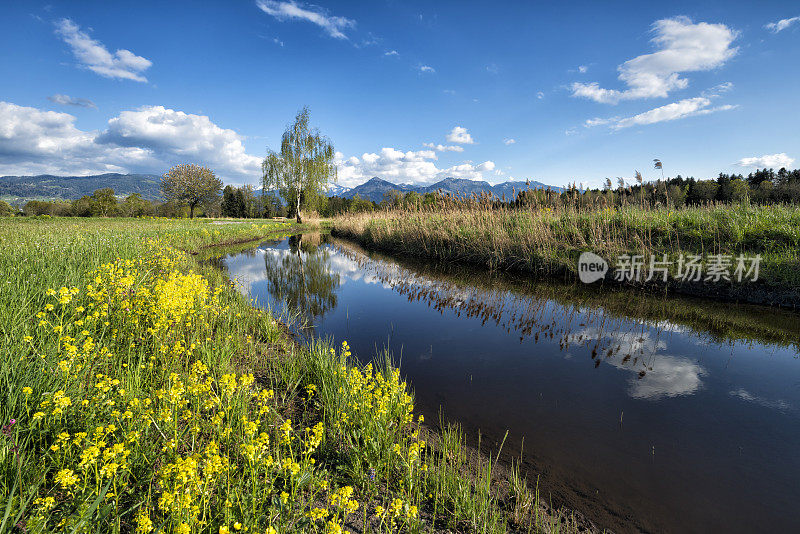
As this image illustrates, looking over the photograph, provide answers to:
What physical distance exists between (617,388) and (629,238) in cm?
796

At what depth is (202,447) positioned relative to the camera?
2.62 metres

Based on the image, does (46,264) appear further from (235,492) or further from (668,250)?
(668,250)

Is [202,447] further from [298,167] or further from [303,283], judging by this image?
[298,167]

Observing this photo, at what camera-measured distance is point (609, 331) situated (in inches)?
240

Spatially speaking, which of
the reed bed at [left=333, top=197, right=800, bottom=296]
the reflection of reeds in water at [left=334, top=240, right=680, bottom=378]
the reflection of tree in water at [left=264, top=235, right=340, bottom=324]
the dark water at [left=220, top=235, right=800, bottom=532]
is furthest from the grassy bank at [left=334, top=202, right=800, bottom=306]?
the reflection of tree in water at [left=264, top=235, right=340, bottom=324]

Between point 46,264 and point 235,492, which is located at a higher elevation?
point 46,264

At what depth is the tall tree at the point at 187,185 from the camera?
56000 mm

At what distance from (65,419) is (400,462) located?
8.22 feet

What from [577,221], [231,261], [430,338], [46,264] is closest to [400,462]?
[430,338]

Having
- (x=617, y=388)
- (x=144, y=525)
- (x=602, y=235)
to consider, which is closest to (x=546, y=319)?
(x=617, y=388)

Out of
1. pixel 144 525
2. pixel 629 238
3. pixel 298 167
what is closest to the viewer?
pixel 144 525

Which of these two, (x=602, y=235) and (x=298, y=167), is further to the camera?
(x=298, y=167)

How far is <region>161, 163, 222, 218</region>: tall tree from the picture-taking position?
5600 cm

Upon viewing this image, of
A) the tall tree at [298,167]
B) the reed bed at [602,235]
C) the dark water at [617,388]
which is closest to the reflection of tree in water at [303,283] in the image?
the dark water at [617,388]
